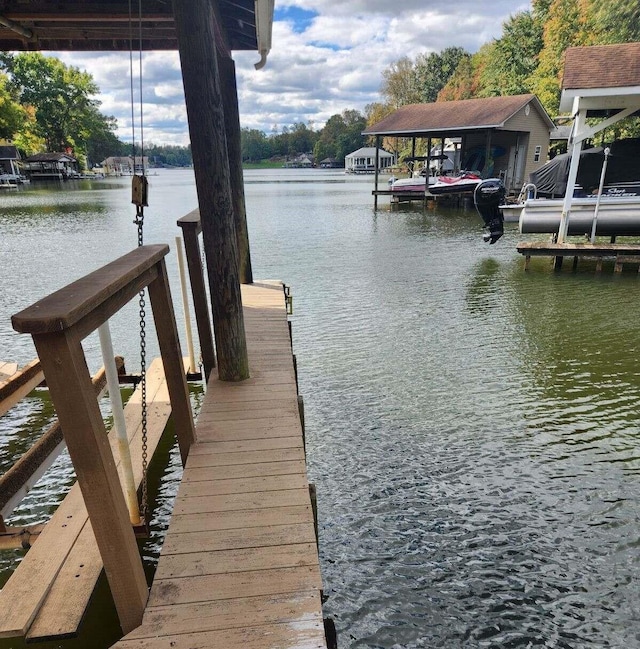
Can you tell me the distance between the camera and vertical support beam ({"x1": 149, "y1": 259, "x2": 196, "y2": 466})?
2.37m

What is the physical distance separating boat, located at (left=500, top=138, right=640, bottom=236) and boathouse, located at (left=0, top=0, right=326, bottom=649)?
8525 mm

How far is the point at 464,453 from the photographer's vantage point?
13.5 ft

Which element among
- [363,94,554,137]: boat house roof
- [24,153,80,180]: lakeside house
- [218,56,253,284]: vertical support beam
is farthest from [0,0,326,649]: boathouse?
[24,153,80,180]: lakeside house

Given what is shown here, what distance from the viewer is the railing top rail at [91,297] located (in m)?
1.33

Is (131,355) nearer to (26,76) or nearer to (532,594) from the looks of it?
(532,594)

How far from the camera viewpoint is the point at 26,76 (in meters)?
61.4

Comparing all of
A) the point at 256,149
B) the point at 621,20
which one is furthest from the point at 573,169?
the point at 256,149

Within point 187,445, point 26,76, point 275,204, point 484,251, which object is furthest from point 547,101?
point 26,76

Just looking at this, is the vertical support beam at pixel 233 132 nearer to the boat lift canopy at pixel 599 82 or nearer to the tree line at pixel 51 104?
the boat lift canopy at pixel 599 82

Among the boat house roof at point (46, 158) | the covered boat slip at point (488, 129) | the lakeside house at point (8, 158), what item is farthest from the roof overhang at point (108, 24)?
the boat house roof at point (46, 158)

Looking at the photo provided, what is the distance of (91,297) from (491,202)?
11.7 meters

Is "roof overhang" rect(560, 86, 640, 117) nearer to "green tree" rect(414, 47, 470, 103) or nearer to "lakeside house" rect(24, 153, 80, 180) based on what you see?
"green tree" rect(414, 47, 470, 103)

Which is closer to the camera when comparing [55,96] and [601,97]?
[601,97]

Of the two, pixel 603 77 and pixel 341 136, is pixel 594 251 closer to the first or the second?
pixel 603 77
